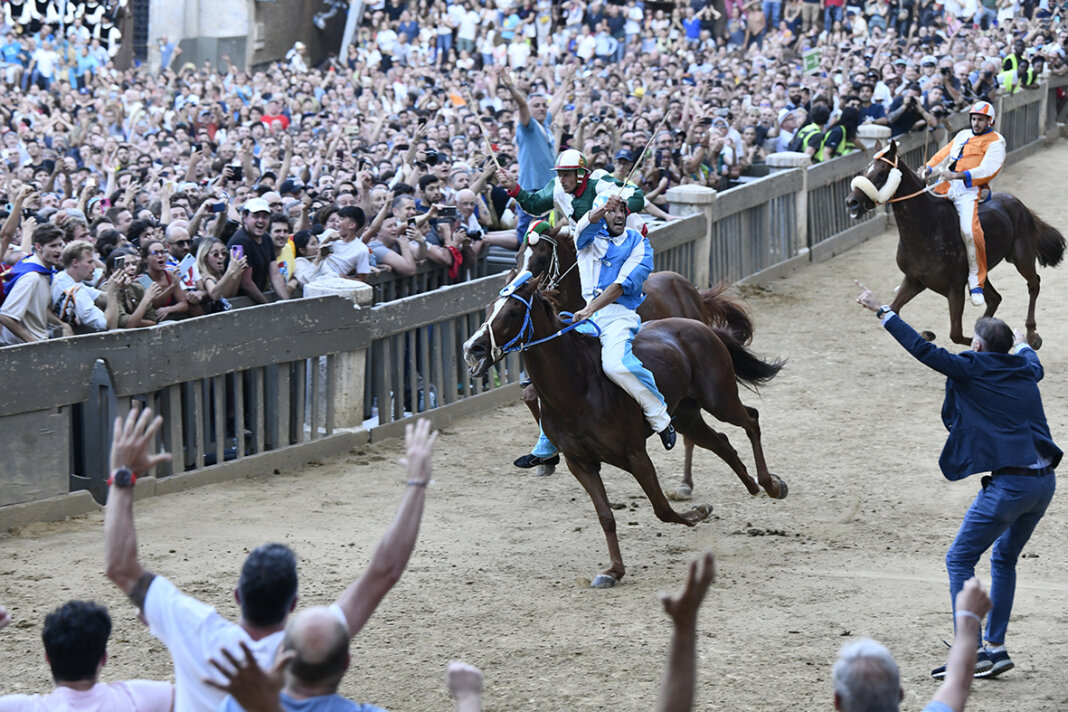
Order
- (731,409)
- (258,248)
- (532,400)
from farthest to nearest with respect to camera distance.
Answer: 1. (258,248)
2. (731,409)
3. (532,400)

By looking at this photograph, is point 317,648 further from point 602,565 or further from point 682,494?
point 682,494

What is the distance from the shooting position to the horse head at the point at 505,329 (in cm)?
871

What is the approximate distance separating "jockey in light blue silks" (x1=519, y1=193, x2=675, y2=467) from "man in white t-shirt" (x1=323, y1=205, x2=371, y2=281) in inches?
110

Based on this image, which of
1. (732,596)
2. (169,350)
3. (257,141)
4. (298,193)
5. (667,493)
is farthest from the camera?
(257,141)

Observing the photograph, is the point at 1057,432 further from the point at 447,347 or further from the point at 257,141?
the point at 257,141

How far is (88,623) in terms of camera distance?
13.4ft

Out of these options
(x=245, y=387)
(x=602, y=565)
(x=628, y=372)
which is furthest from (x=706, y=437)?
(x=245, y=387)

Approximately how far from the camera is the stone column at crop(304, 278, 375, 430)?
1185 cm

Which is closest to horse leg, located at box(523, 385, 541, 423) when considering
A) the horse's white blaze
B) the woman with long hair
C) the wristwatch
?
the horse's white blaze

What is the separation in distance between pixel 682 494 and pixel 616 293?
2.30 meters

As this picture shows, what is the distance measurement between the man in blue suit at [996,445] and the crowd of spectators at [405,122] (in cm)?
549

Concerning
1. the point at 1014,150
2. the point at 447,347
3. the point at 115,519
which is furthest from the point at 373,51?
the point at 115,519

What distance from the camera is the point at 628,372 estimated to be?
362 inches

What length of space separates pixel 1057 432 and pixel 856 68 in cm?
1623
